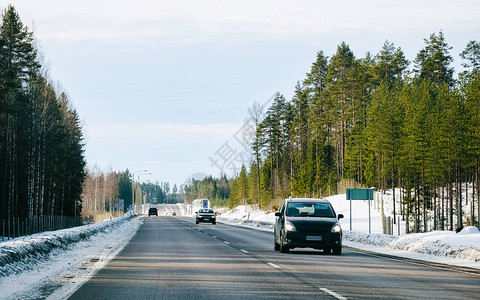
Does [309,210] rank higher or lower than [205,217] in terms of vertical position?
higher

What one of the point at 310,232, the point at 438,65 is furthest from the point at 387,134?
the point at 310,232

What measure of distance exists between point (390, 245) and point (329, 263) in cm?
898

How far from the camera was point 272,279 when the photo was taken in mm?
12531

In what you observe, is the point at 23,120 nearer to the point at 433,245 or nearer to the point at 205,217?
the point at 205,217

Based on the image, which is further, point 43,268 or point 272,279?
point 43,268

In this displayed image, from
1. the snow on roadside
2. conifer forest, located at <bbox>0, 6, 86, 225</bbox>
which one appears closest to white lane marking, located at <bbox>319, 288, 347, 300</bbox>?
the snow on roadside

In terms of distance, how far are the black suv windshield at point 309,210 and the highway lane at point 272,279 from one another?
99.2 inches

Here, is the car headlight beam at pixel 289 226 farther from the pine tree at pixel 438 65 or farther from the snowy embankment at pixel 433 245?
the pine tree at pixel 438 65

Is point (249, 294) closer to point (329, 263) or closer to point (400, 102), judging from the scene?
point (329, 263)

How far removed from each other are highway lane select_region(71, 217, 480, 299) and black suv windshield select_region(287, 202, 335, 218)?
A: 2.52 metres

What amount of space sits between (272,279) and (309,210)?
30.6 feet

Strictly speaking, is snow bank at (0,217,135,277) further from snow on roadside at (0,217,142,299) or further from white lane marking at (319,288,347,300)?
white lane marking at (319,288,347,300)

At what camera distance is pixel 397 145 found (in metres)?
70.4

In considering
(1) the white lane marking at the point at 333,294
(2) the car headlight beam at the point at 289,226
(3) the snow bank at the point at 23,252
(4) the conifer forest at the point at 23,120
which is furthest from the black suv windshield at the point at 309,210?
(4) the conifer forest at the point at 23,120
